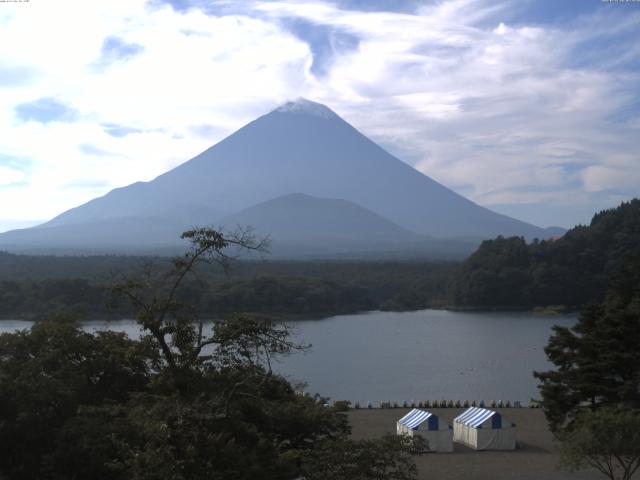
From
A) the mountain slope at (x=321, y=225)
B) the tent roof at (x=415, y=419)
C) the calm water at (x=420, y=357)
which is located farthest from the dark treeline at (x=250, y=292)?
the mountain slope at (x=321, y=225)

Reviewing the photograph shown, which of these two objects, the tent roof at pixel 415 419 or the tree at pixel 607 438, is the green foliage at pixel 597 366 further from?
the tree at pixel 607 438

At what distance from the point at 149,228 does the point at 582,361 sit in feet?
371

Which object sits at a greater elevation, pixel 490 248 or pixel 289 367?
pixel 490 248

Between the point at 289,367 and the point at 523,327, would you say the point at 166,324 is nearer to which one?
the point at 289,367

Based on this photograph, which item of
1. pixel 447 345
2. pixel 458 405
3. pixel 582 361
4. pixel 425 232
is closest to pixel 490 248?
pixel 447 345

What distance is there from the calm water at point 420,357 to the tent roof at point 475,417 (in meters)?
5.01

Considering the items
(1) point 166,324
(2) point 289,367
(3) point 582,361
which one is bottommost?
(2) point 289,367

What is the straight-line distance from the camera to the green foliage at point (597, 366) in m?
11.0

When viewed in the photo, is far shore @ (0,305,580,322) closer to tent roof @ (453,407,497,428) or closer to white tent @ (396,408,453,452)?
tent roof @ (453,407,497,428)

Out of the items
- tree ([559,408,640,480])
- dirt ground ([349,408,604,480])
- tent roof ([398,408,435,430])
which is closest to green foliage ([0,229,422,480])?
tree ([559,408,640,480])

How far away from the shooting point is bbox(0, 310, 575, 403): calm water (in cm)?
1827

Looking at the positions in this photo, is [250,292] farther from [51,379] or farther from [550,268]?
[51,379]

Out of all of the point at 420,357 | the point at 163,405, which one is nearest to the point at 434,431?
the point at 163,405

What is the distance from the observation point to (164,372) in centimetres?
545
